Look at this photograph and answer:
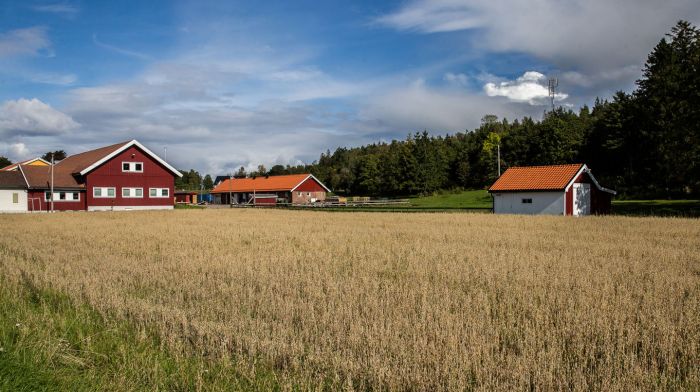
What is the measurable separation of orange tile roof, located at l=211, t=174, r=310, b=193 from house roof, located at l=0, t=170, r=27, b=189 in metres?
43.0

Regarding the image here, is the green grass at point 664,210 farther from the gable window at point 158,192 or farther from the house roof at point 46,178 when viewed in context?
the house roof at point 46,178

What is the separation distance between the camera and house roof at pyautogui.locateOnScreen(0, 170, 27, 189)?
170 ft

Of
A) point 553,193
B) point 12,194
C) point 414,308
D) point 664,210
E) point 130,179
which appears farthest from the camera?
point 130,179

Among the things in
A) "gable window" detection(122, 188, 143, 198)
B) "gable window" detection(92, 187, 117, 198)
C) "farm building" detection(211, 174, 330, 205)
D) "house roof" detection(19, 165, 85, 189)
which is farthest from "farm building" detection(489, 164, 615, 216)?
"farm building" detection(211, 174, 330, 205)

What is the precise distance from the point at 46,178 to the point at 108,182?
22.4 feet

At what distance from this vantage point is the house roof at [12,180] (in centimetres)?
5188

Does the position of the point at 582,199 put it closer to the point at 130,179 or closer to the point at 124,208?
the point at 130,179

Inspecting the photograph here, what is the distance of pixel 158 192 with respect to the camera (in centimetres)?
5897

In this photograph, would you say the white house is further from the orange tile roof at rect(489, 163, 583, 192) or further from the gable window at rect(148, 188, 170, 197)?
the orange tile roof at rect(489, 163, 583, 192)

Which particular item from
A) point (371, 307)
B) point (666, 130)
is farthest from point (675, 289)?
point (666, 130)

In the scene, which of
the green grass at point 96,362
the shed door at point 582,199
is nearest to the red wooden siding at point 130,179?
the shed door at point 582,199

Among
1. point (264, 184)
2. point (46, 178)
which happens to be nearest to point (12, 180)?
point (46, 178)

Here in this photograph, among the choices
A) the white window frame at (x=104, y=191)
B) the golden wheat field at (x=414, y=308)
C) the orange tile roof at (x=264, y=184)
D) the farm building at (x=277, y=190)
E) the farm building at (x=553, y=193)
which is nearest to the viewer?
the golden wheat field at (x=414, y=308)

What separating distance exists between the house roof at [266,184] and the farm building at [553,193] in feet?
158
